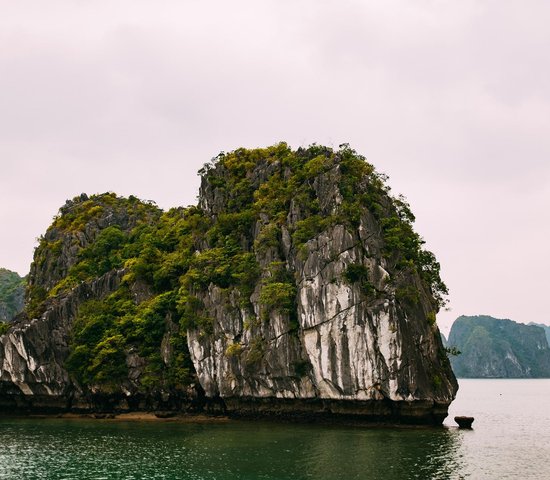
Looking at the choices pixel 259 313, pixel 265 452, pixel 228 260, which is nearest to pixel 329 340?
pixel 259 313

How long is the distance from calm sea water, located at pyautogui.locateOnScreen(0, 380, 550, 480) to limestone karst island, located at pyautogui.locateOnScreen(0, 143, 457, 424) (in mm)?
3795

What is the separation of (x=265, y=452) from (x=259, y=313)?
1783cm

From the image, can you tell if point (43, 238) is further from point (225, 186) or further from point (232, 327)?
point (232, 327)

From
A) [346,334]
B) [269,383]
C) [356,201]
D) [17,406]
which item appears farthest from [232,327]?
[17,406]

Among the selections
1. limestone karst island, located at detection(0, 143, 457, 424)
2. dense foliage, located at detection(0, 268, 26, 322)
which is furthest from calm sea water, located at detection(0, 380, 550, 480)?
dense foliage, located at detection(0, 268, 26, 322)

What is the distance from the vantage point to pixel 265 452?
3203 cm

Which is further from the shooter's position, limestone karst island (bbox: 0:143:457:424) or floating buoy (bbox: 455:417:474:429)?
A: floating buoy (bbox: 455:417:474:429)

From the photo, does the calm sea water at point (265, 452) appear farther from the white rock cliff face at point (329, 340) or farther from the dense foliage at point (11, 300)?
the dense foliage at point (11, 300)

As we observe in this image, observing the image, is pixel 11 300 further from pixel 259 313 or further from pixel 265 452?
pixel 265 452

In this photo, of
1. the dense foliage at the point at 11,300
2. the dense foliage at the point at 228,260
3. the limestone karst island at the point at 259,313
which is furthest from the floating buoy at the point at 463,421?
the dense foliage at the point at 11,300

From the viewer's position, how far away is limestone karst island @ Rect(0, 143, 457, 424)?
4388 cm

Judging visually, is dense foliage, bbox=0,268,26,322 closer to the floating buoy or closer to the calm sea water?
the calm sea water

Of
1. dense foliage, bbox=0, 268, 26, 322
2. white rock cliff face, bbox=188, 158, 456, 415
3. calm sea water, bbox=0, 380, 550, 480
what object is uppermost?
dense foliage, bbox=0, 268, 26, 322

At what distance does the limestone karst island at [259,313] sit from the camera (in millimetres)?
43875
